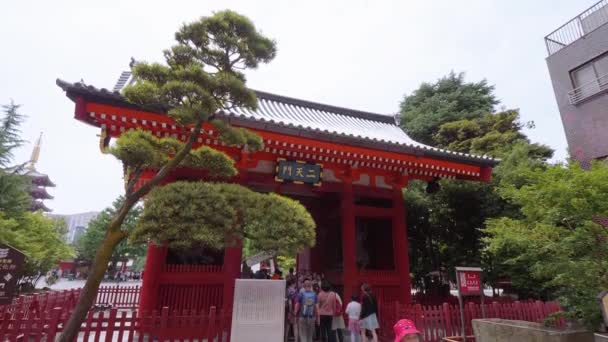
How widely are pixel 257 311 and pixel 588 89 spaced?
51.2ft

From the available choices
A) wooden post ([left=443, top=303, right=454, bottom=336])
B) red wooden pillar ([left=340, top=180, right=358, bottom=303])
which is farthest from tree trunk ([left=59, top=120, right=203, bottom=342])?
wooden post ([left=443, top=303, right=454, bottom=336])

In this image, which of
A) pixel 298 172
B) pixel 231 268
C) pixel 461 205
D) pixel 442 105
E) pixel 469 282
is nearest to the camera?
pixel 469 282

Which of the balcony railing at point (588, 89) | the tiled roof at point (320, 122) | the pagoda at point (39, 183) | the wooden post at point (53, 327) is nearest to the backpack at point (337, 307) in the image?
the tiled roof at point (320, 122)

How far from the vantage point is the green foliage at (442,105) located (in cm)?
1983

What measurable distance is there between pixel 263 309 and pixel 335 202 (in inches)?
208

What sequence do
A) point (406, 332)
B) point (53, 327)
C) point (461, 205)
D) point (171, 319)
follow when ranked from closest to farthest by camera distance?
point (406, 332) → point (53, 327) → point (171, 319) → point (461, 205)

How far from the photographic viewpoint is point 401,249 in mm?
8992

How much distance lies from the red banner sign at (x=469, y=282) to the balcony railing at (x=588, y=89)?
35.6 ft

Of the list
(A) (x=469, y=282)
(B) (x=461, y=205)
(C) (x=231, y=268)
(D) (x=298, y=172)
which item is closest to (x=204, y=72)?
(D) (x=298, y=172)

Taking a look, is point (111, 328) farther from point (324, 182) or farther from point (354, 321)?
point (324, 182)

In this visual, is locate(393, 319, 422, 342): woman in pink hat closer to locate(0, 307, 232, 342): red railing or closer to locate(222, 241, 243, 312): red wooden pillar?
locate(0, 307, 232, 342): red railing

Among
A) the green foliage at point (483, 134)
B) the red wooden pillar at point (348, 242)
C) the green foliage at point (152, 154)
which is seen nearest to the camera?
the green foliage at point (152, 154)

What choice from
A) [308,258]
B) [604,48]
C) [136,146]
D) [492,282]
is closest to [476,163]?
[492,282]

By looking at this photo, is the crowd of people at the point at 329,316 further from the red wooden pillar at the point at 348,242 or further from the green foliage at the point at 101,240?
the green foliage at the point at 101,240
